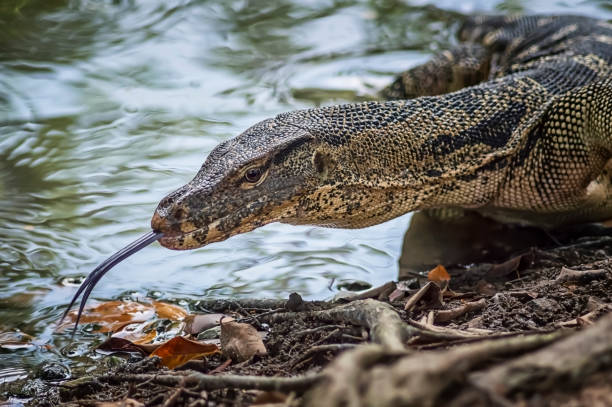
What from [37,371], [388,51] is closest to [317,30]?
[388,51]

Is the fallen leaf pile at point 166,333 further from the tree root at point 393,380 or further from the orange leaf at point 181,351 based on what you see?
the tree root at point 393,380

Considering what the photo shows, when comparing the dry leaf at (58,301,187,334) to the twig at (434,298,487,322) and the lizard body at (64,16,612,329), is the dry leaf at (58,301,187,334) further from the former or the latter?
the twig at (434,298,487,322)

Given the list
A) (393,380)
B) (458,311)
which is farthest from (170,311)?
(393,380)

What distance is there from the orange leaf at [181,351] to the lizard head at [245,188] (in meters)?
0.52

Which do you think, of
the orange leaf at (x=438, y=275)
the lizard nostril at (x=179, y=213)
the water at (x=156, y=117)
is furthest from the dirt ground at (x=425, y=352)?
the water at (x=156, y=117)

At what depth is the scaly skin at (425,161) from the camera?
396cm

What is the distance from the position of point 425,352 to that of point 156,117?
18.9ft

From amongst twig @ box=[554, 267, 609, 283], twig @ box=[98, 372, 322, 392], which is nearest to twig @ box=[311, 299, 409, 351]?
twig @ box=[98, 372, 322, 392]

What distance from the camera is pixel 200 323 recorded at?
13.6ft

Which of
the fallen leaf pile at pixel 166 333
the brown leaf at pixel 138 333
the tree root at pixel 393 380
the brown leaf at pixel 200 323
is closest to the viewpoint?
the tree root at pixel 393 380

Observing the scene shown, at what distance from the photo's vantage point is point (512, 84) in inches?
201

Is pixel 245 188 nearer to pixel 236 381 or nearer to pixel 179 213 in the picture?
pixel 179 213

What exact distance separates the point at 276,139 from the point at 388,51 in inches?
215

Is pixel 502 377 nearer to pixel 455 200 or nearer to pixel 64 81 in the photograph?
pixel 455 200
